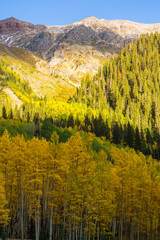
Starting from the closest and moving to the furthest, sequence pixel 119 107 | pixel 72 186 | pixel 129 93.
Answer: pixel 72 186 → pixel 119 107 → pixel 129 93

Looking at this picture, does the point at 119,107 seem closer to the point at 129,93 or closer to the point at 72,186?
the point at 129,93

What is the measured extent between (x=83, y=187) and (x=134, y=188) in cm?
782

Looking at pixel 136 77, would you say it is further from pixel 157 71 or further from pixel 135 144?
pixel 135 144

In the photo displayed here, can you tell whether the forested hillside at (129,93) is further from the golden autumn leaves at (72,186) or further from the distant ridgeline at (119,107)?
the golden autumn leaves at (72,186)

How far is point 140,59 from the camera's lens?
193125 millimetres

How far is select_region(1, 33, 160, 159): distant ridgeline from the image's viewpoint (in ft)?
362

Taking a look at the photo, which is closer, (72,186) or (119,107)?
(72,186)

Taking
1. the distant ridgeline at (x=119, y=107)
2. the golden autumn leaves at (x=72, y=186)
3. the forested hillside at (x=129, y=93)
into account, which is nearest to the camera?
the golden autumn leaves at (x=72, y=186)

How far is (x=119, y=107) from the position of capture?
487 feet

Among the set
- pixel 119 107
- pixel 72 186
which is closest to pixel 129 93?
pixel 119 107

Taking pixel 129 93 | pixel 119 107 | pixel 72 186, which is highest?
pixel 129 93

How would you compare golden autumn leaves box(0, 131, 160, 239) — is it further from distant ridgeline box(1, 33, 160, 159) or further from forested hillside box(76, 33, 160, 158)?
forested hillside box(76, 33, 160, 158)

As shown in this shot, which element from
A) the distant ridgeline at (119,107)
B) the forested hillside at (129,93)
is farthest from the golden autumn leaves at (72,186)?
the forested hillside at (129,93)

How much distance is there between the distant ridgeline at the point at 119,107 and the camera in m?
110
